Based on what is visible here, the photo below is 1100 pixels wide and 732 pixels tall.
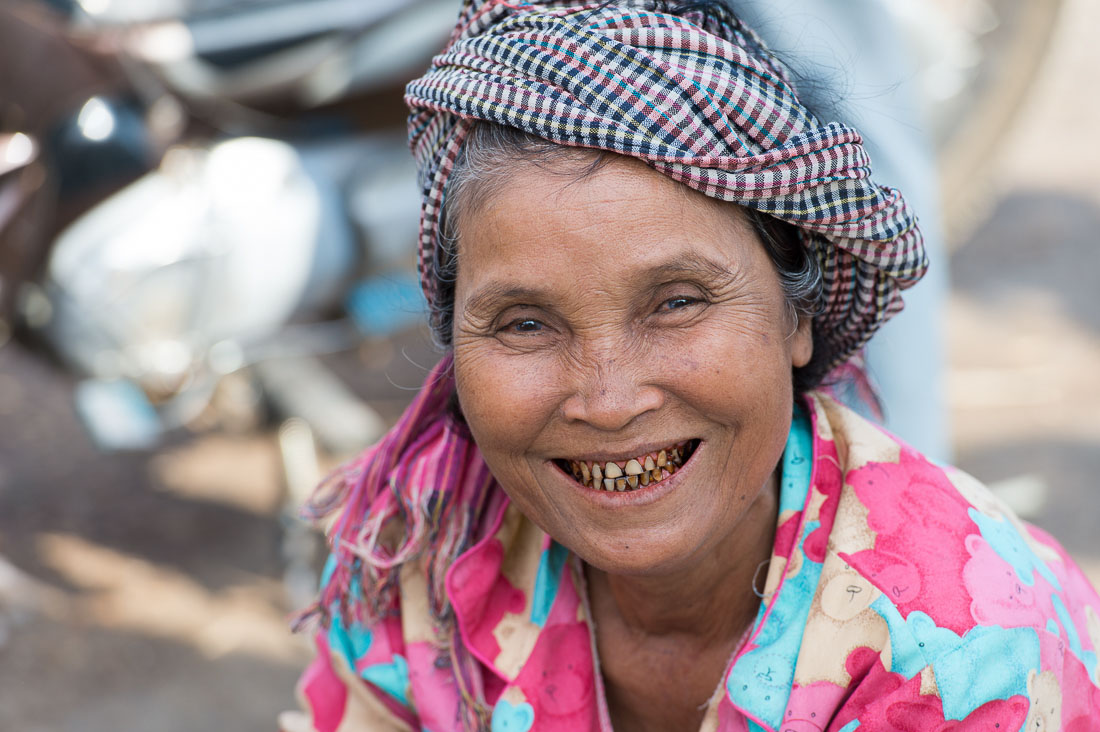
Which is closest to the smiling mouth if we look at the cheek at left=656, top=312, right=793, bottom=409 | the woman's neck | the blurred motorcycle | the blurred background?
the cheek at left=656, top=312, right=793, bottom=409

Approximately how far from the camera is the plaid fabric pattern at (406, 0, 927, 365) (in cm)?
143

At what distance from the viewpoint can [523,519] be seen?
191cm

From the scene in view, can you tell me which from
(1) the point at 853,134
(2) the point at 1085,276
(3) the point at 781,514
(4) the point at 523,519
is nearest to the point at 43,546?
(4) the point at 523,519

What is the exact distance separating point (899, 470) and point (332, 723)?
1041 mm

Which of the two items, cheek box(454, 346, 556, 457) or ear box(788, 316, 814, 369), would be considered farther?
ear box(788, 316, 814, 369)

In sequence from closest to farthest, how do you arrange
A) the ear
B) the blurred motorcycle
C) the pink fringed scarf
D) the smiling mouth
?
the smiling mouth, the ear, the pink fringed scarf, the blurred motorcycle

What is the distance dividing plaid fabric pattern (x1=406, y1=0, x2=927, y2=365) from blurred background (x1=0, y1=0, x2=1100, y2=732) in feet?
3.78

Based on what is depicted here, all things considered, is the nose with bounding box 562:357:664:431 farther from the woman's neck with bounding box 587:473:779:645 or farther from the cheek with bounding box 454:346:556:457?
the woman's neck with bounding box 587:473:779:645

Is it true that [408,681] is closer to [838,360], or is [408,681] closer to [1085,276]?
[838,360]

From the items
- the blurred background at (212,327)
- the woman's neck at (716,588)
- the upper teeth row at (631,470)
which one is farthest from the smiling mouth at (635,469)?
the blurred background at (212,327)

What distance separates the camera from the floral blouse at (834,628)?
1438 millimetres

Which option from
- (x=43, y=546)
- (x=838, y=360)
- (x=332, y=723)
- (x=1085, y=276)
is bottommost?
(x=43, y=546)

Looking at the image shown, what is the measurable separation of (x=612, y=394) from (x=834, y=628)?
17.6 inches

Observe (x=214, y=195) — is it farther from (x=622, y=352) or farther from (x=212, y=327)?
(x=622, y=352)
